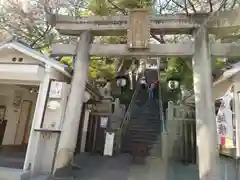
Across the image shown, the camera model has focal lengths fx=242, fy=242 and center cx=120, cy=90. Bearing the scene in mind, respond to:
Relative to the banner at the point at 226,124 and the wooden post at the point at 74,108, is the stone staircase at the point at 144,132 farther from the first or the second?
the banner at the point at 226,124

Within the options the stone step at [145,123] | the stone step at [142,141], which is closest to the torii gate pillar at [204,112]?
the stone step at [142,141]

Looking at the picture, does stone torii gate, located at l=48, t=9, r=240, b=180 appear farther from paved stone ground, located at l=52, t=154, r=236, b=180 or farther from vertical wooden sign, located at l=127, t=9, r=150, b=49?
paved stone ground, located at l=52, t=154, r=236, b=180

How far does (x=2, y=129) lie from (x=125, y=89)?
1206 cm

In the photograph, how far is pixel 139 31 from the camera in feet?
26.5

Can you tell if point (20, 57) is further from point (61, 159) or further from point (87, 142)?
point (87, 142)

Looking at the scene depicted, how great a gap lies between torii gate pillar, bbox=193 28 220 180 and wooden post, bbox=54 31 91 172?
369 centimetres

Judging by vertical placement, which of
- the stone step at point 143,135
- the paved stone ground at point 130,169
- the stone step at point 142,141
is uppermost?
the stone step at point 143,135

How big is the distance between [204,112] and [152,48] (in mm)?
2700

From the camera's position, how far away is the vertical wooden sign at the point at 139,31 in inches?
316

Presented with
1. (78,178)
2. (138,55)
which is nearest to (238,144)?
(138,55)

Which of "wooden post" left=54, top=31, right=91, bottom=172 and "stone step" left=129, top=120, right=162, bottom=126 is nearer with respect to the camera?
"wooden post" left=54, top=31, right=91, bottom=172

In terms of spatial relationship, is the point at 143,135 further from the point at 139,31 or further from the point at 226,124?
the point at 139,31

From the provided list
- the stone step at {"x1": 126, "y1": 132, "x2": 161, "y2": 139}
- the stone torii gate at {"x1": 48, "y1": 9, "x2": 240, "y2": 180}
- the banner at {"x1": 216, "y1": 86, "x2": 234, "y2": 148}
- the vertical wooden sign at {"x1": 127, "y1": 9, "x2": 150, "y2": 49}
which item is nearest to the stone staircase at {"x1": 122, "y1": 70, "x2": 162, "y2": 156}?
the stone step at {"x1": 126, "y1": 132, "x2": 161, "y2": 139}

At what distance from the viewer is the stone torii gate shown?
7234 mm
